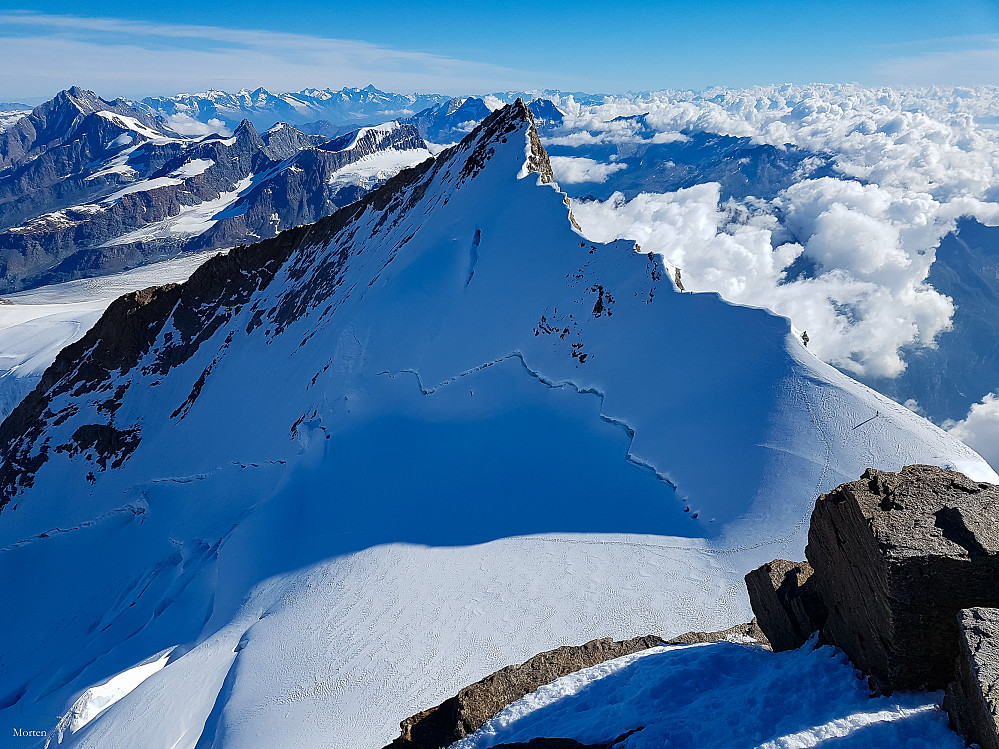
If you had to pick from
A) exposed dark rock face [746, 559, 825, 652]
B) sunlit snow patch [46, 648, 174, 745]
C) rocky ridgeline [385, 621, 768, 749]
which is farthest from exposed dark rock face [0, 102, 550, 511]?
exposed dark rock face [746, 559, 825, 652]

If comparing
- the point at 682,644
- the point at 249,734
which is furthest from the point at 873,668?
the point at 249,734

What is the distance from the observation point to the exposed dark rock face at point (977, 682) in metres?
5.94

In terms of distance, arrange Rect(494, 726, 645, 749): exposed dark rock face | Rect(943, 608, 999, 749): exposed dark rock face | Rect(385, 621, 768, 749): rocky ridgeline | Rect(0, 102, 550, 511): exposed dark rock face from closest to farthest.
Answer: Rect(943, 608, 999, 749): exposed dark rock face < Rect(494, 726, 645, 749): exposed dark rock face < Rect(385, 621, 768, 749): rocky ridgeline < Rect(0, 102, 550, 511): exposed dark rock face

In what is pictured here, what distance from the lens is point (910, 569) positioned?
23.4 ft

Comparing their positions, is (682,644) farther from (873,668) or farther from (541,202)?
(541,202)

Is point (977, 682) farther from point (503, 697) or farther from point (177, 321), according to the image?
point (177, 321)

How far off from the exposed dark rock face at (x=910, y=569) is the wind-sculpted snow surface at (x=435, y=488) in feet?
23.0

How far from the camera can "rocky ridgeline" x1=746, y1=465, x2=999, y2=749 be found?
6480mm

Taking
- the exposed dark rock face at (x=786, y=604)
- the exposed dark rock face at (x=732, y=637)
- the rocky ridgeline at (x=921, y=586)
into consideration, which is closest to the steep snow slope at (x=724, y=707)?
the rocky ridgeline at (x=921, y=586)

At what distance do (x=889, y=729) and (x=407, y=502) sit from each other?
63.6 ft

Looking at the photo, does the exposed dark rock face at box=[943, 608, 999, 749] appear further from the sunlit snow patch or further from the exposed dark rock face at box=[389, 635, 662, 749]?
the sunlit snow patch

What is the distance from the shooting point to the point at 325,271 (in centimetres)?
5259

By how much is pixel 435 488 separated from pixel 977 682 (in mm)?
19865

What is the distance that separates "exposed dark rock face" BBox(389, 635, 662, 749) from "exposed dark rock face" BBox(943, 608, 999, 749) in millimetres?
5379
